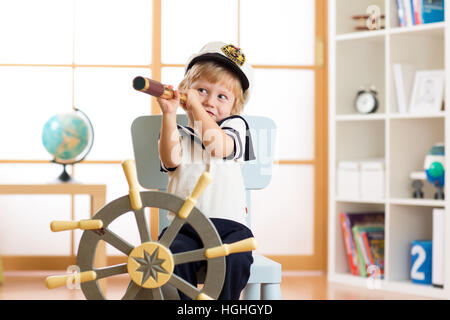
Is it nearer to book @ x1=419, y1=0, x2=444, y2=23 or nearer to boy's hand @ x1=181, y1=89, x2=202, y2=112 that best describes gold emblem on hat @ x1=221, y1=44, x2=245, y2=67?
boy's hand @ x1=181, y1=89, x2=202, y2=112

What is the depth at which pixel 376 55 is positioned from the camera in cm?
256

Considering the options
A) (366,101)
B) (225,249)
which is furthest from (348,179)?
(225,249)

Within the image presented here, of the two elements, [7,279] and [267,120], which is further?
[7,279]

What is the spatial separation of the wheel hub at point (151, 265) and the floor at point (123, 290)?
4.07 ft

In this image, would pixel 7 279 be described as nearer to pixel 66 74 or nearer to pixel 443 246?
pixel 66 74

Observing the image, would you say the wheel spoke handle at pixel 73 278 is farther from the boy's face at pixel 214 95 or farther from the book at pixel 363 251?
the book at pixel 363 251

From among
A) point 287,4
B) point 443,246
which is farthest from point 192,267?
point 287,4

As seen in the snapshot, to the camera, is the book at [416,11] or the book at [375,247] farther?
the book at [375,247]

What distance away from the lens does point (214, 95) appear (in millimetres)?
1299

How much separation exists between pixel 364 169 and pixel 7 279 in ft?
5.01

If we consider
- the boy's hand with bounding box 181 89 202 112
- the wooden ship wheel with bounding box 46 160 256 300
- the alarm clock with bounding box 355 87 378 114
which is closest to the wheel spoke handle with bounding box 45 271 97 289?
the wooden ship wheel with bounding box 46 160 256 300

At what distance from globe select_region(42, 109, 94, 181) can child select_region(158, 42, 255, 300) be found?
0.92 metres

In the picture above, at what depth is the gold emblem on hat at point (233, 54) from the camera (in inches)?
51.2

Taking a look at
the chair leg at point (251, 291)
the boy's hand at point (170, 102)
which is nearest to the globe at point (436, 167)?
the chair leg at point (251, 291)
